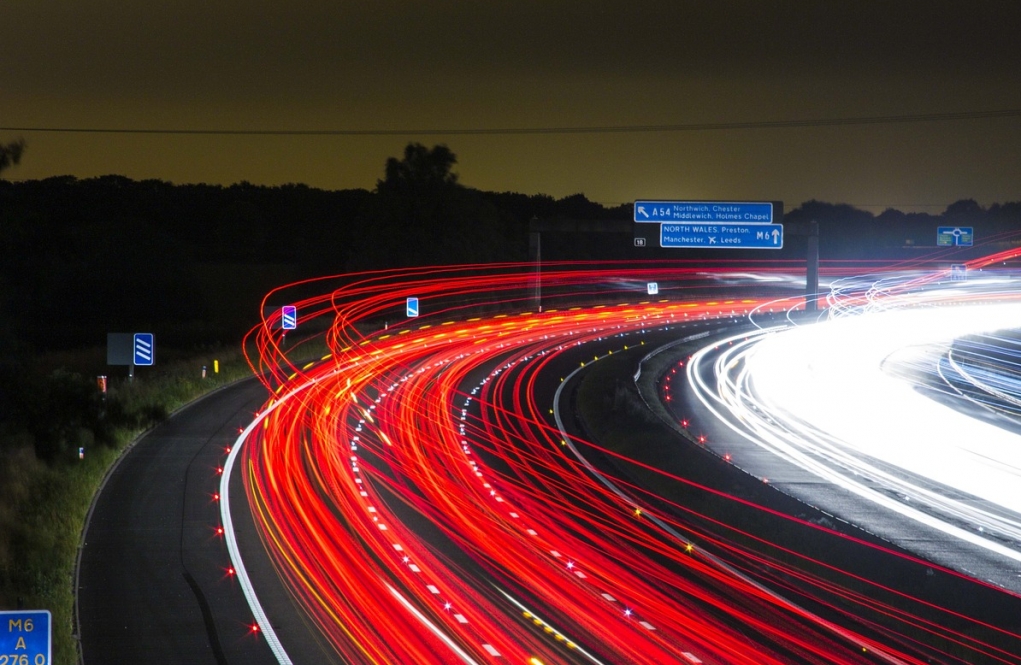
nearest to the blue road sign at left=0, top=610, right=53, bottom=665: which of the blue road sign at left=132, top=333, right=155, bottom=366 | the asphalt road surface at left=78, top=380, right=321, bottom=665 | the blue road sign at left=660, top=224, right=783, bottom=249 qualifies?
the asphalt road surface at left=78, top=380, right=321, bottom=665

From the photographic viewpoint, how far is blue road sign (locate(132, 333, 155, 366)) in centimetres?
3281

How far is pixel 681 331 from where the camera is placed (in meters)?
64.1

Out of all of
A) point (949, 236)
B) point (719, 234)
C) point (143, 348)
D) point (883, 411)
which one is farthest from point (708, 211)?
point (143, 348)

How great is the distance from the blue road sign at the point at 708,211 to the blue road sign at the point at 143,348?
984 inches

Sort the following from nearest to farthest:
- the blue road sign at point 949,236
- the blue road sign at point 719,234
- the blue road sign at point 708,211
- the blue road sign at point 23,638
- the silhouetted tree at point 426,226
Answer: the blue road sign at point 23,638
the blue road sign at point 708,211
the blue road sign at point 719,234
the blue road sign at point 949,236
the silhouetted tree at point 426,226

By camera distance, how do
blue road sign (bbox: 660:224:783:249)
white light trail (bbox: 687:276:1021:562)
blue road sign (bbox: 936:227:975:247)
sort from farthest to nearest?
1. blue road sign (bbox: 936:227:975:247)
2. blue road sign (bbox: 660:224:783:249)
3. white light trail (bbox: 687:276:1021:562)

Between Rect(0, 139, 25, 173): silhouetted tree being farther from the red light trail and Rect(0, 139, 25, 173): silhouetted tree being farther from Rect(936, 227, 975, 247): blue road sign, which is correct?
Rect(936, 227, 975, 247): blue road sign

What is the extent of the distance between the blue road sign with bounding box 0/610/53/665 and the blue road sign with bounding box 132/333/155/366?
2744 cm

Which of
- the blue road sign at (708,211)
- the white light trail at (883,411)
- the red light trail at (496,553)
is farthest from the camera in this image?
the blue road sign at (708,211)

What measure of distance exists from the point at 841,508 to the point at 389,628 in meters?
11.1

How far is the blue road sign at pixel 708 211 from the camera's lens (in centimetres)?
5088

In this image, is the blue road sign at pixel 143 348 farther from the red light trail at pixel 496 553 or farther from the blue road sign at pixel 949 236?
the blue road sign at pixel 949 236

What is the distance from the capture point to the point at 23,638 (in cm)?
641

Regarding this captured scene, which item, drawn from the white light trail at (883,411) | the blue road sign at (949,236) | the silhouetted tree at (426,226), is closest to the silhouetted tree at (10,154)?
the white light trail at (883,411)
